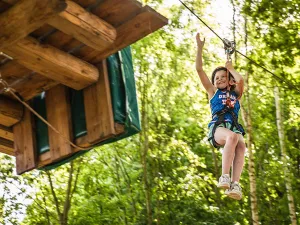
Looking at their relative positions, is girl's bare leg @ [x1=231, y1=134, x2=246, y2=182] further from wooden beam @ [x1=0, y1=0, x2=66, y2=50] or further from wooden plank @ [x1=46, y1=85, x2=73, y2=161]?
wooden beam @ [x1=0, y1=0, x2=66, y2=50]

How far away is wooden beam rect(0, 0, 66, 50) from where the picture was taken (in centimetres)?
419

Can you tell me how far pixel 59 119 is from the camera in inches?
220

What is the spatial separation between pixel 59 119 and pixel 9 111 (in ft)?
1.68

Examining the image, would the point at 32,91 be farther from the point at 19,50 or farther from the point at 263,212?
the point at 263,212

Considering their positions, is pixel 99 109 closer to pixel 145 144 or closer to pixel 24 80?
pixel 24 80

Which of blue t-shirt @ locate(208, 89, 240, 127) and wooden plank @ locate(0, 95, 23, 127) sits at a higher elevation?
wooden plank @ locate(0, 95, 23, 127)

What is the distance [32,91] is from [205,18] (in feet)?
27.6

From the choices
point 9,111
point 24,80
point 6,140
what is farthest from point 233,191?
point 6,140

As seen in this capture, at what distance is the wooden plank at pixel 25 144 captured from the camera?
5.74 meters

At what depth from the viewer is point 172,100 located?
1454 cm

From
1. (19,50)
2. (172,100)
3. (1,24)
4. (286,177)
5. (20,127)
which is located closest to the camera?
(1,24)

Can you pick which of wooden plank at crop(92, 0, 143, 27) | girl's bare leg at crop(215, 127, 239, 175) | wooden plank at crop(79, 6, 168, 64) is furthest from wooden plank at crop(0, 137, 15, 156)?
girl's bare leg at crop(215, 127, 239, 175)

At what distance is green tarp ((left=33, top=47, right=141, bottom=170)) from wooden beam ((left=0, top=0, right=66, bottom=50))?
1.18 m

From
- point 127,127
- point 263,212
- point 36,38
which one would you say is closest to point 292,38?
point 127,127
